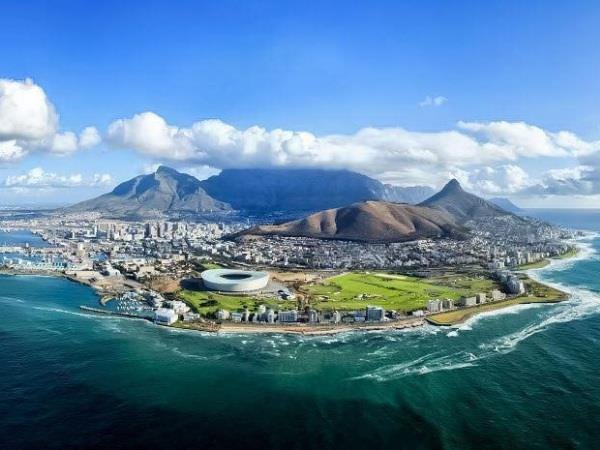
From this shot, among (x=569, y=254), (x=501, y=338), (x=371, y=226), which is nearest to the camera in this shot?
(x=501, y=338)

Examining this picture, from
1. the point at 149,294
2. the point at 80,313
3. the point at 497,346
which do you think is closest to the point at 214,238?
the point at 149,294

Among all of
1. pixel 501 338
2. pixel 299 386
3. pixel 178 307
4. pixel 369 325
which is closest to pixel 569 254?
pixel 501 338

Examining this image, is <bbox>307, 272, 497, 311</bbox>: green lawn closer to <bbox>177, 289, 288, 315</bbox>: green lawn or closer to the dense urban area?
the dense urban area

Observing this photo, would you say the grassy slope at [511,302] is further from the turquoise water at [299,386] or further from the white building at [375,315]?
the white building at [375,315]

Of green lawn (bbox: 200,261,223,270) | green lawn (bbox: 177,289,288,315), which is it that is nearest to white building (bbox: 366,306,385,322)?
green lawn (bbox: 177,289,288,315)

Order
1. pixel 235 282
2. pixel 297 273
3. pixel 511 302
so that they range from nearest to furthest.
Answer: pixel 511 302, pixel 235 282, pixel 297 273

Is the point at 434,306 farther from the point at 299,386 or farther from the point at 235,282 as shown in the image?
the point at 299,386
